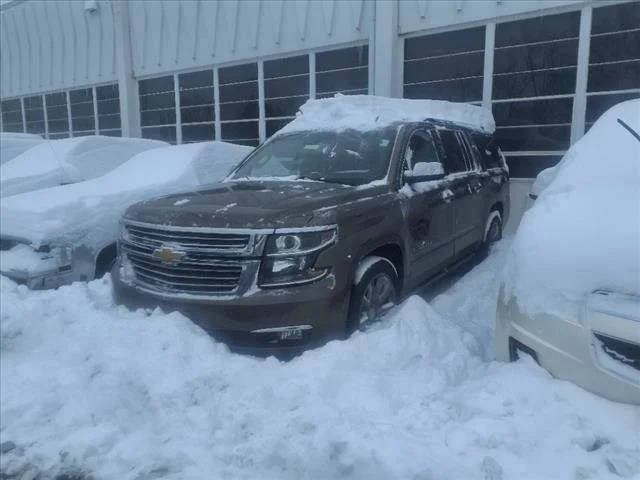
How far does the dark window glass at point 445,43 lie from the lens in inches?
336

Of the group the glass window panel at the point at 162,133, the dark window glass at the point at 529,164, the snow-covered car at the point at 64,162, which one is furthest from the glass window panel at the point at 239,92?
the dark window glass at the point at 529,164

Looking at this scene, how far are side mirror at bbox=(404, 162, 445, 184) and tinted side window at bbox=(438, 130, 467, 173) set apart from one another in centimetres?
68

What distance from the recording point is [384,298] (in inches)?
149

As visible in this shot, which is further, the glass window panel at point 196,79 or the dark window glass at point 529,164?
the glass window panel at point 196,79

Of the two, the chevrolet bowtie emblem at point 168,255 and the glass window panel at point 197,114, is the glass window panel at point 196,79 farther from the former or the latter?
the chevrolet bowtie emblem at point 168,255

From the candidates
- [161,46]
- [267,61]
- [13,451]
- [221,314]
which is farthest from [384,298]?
[161,46]

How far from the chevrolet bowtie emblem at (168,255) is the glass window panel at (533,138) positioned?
21.2 ft

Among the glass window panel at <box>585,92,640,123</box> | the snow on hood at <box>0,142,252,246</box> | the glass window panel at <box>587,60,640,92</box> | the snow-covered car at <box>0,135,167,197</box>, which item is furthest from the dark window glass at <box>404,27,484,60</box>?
the snow-covered car at <box>0,135,167,197</box>

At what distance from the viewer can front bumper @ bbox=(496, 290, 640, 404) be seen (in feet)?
7.21

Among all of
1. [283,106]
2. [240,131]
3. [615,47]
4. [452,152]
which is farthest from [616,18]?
[240,131]

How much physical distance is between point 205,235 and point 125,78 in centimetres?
1194

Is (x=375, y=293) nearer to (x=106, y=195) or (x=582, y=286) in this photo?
(x=582, y=286)

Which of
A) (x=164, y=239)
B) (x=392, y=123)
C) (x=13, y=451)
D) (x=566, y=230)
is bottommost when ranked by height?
(x=13, y=451)

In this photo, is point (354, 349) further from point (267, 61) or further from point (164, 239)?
point (267, 61)
